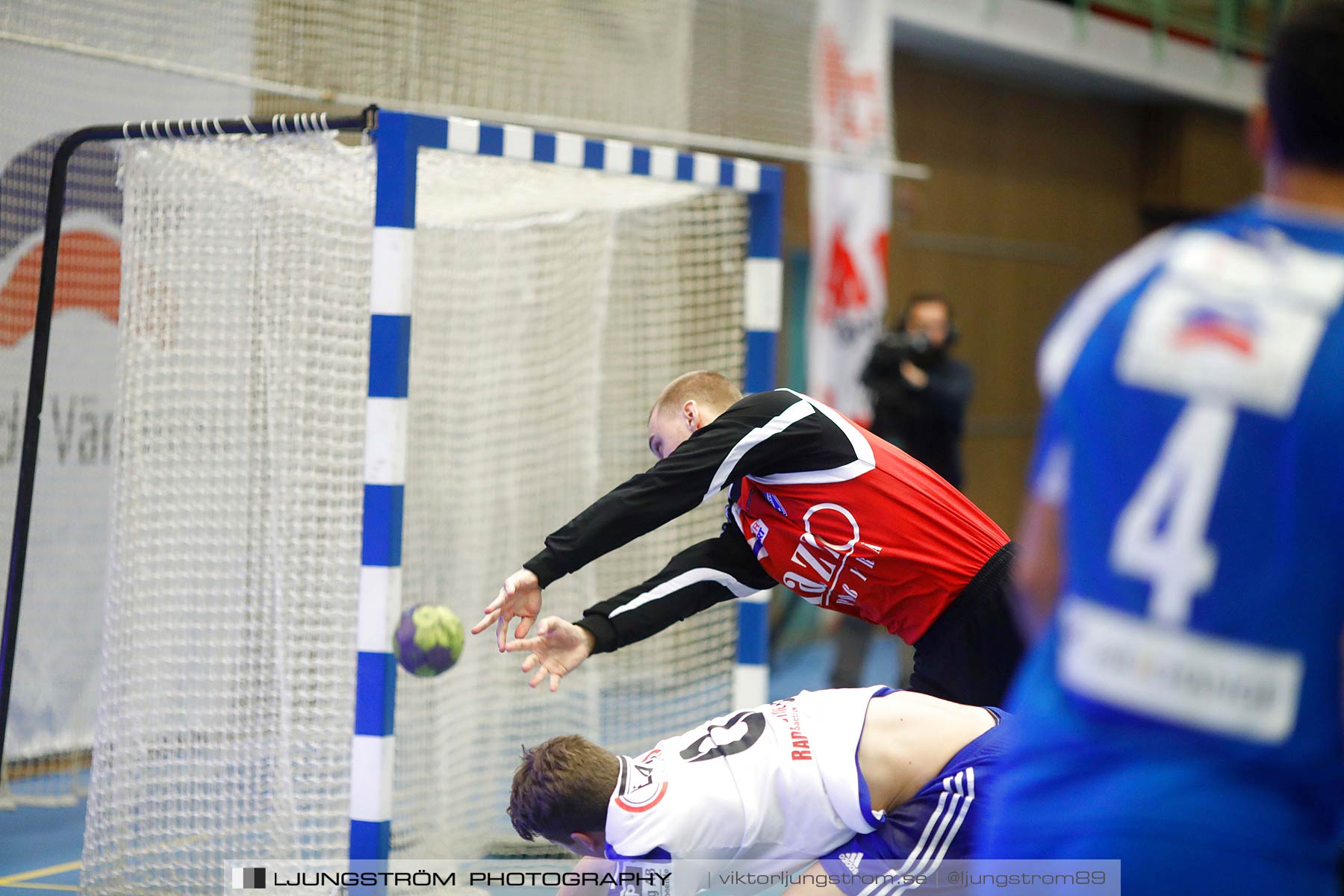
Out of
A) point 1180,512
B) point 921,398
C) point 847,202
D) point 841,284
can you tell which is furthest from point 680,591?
point 847,202

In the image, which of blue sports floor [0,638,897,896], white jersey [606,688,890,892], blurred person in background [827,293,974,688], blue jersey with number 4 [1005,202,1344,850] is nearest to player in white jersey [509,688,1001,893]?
white jersey [606,688,890,892]

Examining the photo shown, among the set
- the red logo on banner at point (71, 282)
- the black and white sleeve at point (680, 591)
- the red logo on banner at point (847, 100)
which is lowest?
the black and white sleeve at point (680, 591)

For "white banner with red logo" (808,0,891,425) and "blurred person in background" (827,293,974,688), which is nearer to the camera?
"blurred person in background" (827,293,974,688)

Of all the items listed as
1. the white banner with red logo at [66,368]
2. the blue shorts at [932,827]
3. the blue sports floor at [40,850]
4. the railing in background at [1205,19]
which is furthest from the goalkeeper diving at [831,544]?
the railing in background at [1205,19]

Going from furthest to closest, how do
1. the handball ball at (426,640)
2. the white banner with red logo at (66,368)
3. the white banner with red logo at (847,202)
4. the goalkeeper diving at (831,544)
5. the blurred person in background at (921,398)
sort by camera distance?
the white banner with red logo at (847,202) < the blurred person in background at (921,398) < the white banner with red logo at (66,368) < the handball ball at (426,640) < the goalkeeper diving at (831,544)

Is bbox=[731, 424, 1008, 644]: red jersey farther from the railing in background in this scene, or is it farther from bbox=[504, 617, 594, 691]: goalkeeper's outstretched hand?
the railing in background

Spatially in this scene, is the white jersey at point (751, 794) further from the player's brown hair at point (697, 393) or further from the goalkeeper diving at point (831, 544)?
the player's brown hair at point (697, 393)

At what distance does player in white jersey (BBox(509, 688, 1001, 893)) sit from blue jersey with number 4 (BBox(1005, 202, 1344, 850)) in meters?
1.42

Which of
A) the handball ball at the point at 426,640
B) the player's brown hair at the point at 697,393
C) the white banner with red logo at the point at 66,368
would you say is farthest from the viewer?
the white banner with red logo at the point at 66,368

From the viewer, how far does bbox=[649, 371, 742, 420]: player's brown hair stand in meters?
3.25

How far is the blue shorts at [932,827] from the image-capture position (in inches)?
109

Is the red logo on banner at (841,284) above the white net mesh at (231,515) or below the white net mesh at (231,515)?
above

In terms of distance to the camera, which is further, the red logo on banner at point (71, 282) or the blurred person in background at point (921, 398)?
the blurred person in background at point (921, 398)

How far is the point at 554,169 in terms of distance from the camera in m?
4.82
